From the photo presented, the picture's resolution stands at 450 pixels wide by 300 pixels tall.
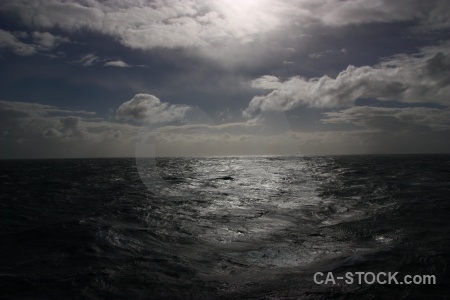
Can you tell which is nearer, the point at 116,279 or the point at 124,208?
the point at 116,279

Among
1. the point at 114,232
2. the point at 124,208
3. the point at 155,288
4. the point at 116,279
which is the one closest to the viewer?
the point at 155,288

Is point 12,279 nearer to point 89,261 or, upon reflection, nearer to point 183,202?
point 89,261

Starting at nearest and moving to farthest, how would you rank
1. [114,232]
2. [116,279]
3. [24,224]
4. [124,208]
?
1. [116,279]
2. [114,232]
3. [24,224]
4. [124,208]

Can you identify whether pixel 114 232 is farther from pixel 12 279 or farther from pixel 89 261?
pixel 12 279

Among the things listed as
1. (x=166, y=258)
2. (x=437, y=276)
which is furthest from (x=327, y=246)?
(x=166, y=258)

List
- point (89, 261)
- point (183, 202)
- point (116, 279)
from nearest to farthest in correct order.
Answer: point (116, 279), point (89, 261), point (183, 202)

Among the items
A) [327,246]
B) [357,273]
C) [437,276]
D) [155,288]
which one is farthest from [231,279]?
[437,276]

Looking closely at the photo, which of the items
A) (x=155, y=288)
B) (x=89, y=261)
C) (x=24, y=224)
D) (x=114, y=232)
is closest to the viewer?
(x=155, y=288)

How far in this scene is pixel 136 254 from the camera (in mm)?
10750

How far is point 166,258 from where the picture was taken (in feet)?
33.9

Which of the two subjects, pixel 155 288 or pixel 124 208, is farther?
pixel 124 208

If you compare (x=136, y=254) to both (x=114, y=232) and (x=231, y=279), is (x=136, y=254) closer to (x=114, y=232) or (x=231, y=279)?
(x=114, y=232)

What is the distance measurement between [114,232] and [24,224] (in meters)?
5.14

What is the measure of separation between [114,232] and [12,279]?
5.30m
